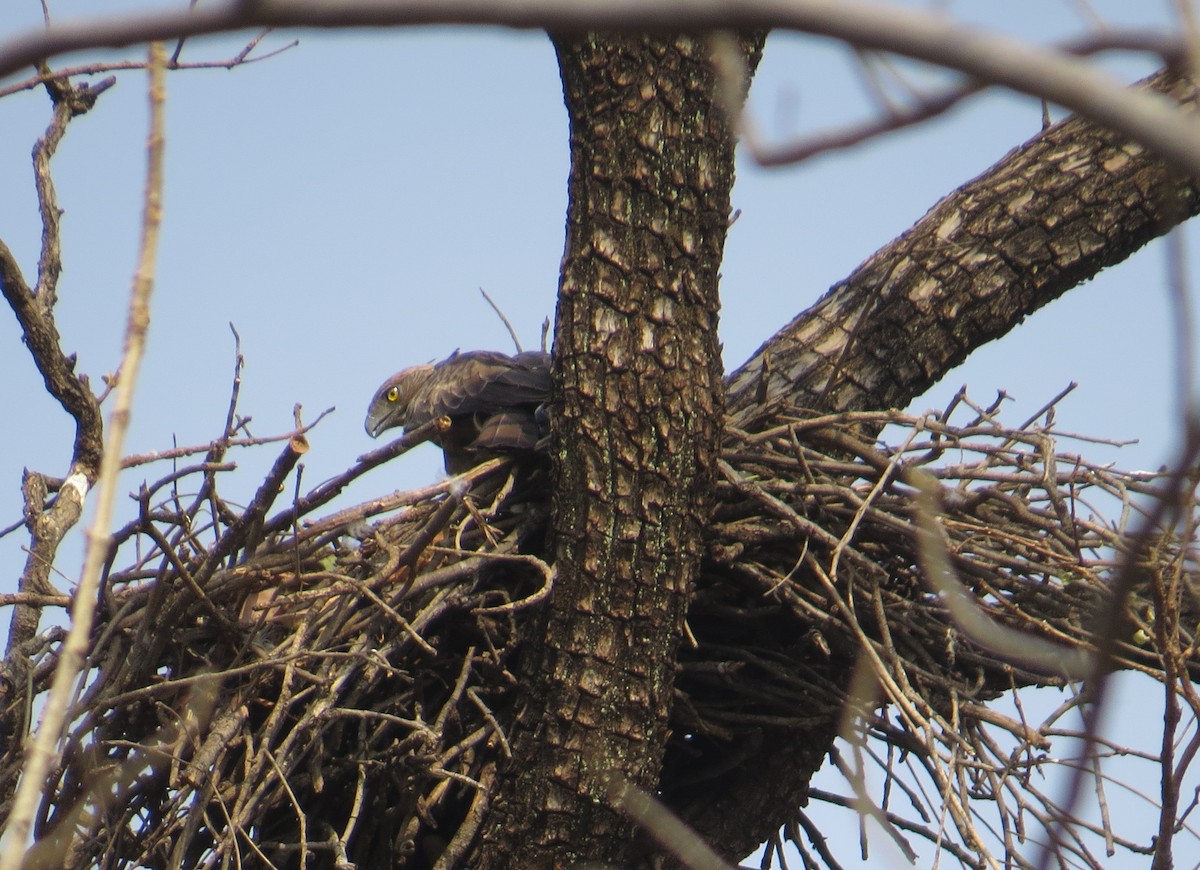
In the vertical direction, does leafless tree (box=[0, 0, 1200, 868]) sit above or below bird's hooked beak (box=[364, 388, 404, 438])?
below

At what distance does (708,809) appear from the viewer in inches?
140

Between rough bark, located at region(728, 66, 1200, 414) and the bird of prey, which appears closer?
the bird of prey

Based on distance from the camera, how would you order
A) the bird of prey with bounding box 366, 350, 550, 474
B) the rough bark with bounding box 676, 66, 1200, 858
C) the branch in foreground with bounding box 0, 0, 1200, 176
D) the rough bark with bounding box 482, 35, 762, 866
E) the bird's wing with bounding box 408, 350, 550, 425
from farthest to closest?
1. the bird's wing with bounding box 408, 350, 550, 425
2. the rough bark with bounding box 676, 66, 1200, 858
3. the bird of prey with bounding box 366, 350, 550, 474
4. the rough bark with bounding box 482, 35, 762, 866
5. the branch in foreground with bounding box 0, 0, 1200, 176

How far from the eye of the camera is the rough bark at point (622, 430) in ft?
9.21

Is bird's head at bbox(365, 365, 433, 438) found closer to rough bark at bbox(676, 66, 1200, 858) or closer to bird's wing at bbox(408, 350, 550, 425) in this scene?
bird's wing at bbox(408, 350, 550, 425)

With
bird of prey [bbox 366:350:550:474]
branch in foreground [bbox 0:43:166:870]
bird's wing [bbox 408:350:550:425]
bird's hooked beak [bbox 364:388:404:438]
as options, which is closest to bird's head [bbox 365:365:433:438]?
bird's hooked beak [bbox 364:388:404:438]

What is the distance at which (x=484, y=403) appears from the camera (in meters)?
3.90

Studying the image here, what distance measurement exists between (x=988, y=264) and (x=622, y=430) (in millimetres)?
1458

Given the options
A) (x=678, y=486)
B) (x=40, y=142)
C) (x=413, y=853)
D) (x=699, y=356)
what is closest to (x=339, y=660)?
(x=413, y=853)

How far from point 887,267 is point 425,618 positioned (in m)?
1.72

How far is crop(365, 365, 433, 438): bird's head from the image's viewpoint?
193 inches

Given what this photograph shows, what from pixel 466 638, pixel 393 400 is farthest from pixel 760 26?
pixel 393 400

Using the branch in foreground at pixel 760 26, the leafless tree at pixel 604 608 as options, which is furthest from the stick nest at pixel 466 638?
the branch in foreground at pixel 760 26

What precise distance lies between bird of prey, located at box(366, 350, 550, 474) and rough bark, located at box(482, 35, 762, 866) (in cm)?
53
